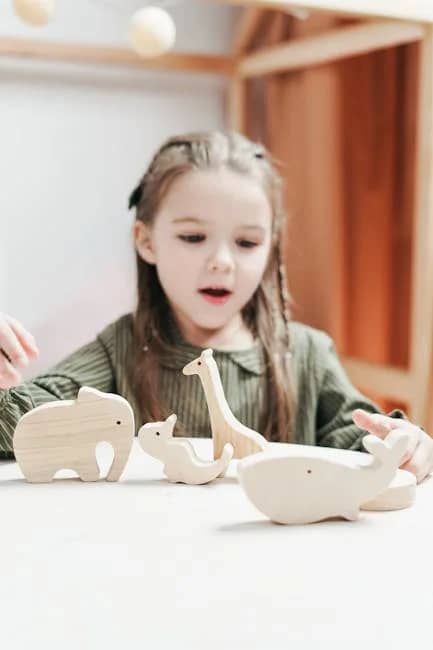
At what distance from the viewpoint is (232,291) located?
0.94 meters

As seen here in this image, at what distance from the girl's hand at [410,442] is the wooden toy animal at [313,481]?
113 mm

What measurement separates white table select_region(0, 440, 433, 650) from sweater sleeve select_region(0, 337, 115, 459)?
0.13 metres

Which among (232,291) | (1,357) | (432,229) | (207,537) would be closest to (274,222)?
(232,291)

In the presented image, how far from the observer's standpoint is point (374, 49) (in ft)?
3.92

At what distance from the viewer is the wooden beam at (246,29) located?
4.61ft

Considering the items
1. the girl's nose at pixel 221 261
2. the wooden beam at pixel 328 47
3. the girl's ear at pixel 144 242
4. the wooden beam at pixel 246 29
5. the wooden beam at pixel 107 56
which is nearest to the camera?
the girl's nose at pixel 221 261

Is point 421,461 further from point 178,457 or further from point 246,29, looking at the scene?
point 246,29

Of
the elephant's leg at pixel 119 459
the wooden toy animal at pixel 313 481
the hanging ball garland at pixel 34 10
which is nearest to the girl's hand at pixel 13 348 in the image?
the elephant's leg at pixel 119 459

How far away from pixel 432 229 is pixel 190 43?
595mm

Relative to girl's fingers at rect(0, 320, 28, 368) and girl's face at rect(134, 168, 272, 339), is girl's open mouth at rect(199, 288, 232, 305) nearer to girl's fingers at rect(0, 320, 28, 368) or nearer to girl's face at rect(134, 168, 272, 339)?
girl's face at rect(134, 168, 272, 339)

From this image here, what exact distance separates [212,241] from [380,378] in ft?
1.46

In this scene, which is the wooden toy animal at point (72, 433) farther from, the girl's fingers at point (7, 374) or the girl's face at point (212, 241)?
the girl's face at point (212, 241)

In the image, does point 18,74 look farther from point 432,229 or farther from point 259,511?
point 259,511

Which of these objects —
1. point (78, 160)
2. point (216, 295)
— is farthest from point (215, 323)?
point (78, 160)
